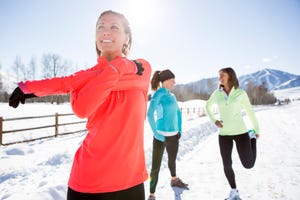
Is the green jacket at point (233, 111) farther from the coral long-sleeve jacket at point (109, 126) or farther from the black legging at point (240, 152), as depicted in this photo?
the coral long-sleeve jacket at point (109, 126)

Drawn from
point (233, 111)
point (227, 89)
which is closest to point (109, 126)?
point (233, 111)

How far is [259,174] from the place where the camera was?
4844 millimetres

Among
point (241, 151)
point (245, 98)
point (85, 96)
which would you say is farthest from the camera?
point (245, 98)

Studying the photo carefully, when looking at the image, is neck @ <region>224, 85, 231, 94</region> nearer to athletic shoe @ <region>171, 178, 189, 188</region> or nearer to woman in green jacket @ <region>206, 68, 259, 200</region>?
woman in green jacket @ <region>206, 68, 259, 200</region>

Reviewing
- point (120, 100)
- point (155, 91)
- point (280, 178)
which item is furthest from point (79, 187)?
point (280, 178)

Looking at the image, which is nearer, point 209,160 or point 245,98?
point 245,98

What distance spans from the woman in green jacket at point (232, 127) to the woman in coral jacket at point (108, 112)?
8.82ft

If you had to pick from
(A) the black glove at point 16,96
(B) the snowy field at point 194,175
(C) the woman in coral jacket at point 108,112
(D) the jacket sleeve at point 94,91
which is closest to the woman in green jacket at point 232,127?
(B) the snowy field at point 194,175

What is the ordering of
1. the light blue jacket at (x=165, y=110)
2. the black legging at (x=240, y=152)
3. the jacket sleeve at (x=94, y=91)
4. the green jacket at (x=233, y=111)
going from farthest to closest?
the light blue jacket at (x=165, y=110), the green jacket at (x=233, y=111), the black legging at (x=240, y=152), the jacket sleeve at (x=94, y=91)

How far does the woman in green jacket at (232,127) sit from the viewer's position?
A: 3623 millimetres

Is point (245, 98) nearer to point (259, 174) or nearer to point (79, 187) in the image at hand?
point (259, 174)

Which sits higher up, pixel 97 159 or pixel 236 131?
pixel 97 159

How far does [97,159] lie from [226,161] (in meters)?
2.97

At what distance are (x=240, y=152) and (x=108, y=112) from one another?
3.06 m
